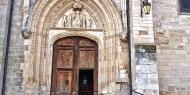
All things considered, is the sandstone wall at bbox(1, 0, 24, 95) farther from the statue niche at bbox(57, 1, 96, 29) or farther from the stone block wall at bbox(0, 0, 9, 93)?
the statue niche at bbox(57, 1, 96, 29)

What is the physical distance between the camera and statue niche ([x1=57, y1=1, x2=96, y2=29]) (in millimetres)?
11578

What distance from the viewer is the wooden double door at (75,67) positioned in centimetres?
1108

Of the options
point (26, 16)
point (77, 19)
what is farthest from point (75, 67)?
point (26, 16)

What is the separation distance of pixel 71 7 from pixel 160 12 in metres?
3.47

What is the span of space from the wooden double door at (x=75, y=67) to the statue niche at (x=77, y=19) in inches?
19.5

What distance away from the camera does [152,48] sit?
1027 centimetres

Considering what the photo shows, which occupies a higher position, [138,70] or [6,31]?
[6,31]

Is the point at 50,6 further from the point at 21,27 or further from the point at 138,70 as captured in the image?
the point at 138,70

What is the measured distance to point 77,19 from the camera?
11688 millimetres

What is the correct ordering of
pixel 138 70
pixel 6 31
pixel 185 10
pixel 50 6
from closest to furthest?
pixel 138 70 < pixel 6 31 < pixel 50 6 < pixel 185 10

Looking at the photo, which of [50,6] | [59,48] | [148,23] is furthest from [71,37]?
[148,23]

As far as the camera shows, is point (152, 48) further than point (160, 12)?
No

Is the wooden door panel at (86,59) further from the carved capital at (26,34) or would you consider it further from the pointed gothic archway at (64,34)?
the carved capital at (26,34)

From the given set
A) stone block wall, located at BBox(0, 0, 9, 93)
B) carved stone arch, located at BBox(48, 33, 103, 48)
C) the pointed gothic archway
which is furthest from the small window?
stone block wall, located at BBox(0, 0, 9, 93)
